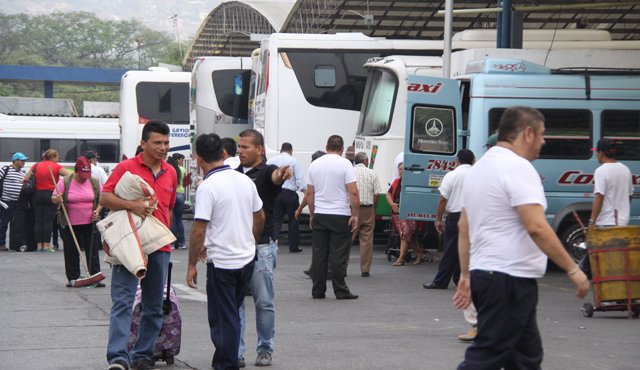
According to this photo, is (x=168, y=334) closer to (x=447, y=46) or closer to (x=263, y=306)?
(x=263, y=306)

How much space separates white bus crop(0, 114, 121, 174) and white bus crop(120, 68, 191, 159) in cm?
388

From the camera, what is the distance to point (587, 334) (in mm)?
10828

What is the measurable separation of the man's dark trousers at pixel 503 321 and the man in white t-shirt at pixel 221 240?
7.75ft

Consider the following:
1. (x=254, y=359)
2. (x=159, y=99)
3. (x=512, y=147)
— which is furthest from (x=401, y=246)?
(x=159, y=99)

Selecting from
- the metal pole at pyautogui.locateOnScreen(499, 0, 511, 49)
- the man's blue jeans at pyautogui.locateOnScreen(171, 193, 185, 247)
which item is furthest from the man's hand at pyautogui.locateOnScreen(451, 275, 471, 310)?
the metal pole at pyautogui.locateOnScreen(499, 0, 511, 49)

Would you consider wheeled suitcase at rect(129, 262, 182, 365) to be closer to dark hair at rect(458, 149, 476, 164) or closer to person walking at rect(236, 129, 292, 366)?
person walking at rect(236, 129, 292, 366)

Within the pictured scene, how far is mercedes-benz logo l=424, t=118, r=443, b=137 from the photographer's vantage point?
1706 centimetres

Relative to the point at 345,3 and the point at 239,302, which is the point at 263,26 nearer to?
the point at 345,3

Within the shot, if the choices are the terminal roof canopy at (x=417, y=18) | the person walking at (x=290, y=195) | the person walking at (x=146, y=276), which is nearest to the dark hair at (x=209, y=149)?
the person walking at (x=146, y=276)

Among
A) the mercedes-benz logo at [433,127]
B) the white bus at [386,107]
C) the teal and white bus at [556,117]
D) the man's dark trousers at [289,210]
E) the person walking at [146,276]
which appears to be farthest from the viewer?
the white bus at [386,107]

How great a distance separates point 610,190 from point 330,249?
10.7 ft

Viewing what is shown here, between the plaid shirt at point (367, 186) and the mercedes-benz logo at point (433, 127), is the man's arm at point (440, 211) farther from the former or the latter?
Answer: the mercedes-benz logo at point (433, 127)

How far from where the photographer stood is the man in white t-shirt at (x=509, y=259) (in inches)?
242

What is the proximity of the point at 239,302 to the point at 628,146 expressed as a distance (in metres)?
9.81
